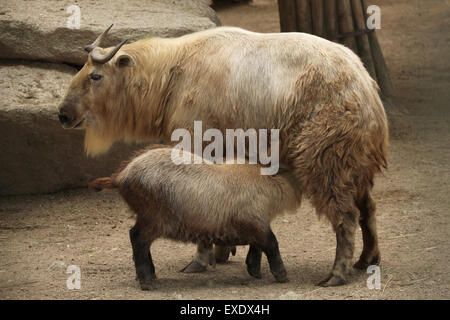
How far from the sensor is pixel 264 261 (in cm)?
573

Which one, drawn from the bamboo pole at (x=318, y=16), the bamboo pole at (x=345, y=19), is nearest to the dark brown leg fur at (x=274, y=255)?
the bamboo pole at (x=318, y=16)

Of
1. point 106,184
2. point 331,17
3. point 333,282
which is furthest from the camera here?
point 331,17

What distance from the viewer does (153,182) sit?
4680 millimetres

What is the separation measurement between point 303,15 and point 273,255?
5274 mm

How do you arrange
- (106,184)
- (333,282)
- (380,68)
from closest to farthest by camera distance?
(106,184) → (333,282) → (380,68)

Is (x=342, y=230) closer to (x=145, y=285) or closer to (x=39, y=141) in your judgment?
(x=145, y=285)

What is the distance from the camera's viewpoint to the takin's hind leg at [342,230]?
4859mm

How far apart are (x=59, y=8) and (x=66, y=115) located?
242 cm

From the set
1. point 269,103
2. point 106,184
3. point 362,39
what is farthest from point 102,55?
point 362,39

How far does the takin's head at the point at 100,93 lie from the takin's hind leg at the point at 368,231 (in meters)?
1.98

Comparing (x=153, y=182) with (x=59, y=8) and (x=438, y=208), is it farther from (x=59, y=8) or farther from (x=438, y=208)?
(x=59, y=8)

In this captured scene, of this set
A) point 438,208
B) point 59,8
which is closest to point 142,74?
point 59,8

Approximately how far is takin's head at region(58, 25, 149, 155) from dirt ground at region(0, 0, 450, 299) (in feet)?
2.55

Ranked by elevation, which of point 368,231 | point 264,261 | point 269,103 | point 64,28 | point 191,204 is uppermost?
point 64,28
